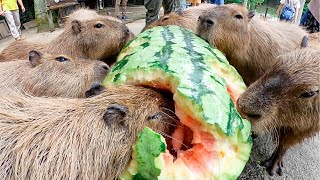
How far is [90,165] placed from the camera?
6.21ft

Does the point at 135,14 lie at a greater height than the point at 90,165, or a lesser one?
lesser

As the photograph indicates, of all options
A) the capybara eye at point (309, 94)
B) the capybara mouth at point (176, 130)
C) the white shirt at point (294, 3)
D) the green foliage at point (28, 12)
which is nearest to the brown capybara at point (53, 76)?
the capybara mouth at point (176, 130)

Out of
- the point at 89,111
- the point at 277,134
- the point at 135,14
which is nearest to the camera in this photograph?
the point at 89,111

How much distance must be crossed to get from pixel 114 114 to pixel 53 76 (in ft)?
3.97

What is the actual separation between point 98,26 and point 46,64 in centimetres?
75

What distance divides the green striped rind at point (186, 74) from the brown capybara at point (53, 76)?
40 cm

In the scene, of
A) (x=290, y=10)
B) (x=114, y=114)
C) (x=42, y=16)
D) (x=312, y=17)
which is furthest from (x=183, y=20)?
(x=42, y=16)

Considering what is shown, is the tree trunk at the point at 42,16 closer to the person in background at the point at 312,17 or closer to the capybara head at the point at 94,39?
the capybara head at the point at 94,39

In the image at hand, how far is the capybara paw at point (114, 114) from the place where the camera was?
1.97 metres

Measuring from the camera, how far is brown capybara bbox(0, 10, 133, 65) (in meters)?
3.54

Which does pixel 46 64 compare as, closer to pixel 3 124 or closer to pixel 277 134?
pixel 3 124

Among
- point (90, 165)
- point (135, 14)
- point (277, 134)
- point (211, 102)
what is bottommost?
point (135, 14)

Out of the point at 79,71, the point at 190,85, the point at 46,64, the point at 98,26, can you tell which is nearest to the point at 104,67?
the point at 79,71

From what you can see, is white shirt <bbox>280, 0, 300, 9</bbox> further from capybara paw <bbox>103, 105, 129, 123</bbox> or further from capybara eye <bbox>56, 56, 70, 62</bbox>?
capybara paw <bbox>103, 105, 129, 123</bbox>
